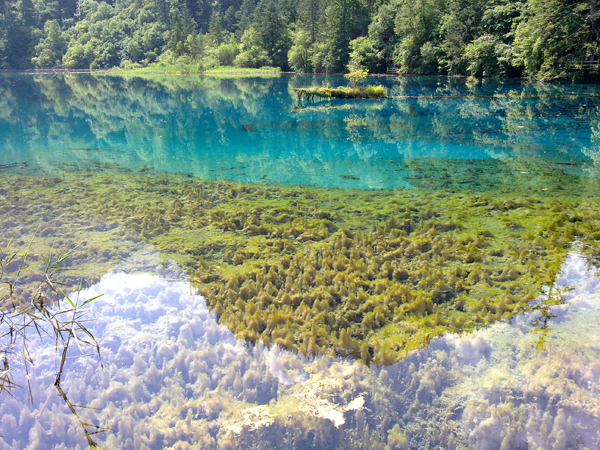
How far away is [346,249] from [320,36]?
5959 cm

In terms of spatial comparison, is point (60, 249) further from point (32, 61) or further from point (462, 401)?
point (32, 61)

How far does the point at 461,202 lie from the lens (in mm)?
7691

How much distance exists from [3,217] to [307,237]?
5.58 meters

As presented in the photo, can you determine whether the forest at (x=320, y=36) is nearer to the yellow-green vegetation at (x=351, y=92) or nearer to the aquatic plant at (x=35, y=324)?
the yellow-green vegetation at (x=351, y=92)

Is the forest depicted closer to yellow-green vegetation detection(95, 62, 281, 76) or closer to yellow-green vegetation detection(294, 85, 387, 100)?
yellow-green vegetation detection(95, 62, 281, 76)

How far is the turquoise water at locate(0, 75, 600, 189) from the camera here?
10867 mm

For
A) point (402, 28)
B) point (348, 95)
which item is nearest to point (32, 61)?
point (402, 28)

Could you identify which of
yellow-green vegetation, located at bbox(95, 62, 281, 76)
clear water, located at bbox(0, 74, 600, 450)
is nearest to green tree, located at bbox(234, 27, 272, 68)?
yellow-green vegetation, located at bbox(95, 62, 281, 76)

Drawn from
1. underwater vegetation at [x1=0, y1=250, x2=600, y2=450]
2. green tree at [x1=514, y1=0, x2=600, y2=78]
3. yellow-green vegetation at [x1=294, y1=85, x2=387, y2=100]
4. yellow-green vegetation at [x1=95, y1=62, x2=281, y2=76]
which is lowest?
underwater vegetation at [x1=0, y1=250, x2=600, y2=450]

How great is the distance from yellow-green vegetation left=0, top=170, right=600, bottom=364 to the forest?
2498 cm

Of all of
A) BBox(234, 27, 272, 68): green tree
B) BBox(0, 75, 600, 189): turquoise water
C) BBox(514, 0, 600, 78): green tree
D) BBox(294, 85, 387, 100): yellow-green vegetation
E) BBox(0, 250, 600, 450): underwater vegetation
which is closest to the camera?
BBox(0, 250, 600, 450): underwater vegetation

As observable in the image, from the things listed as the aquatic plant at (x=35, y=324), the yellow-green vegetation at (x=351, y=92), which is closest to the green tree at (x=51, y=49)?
the yellow-green vegetation at (x=351, y=92)

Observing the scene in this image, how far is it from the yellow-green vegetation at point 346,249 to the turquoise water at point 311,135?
1.81 metres

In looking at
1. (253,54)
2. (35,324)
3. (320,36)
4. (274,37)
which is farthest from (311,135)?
(274,37)
